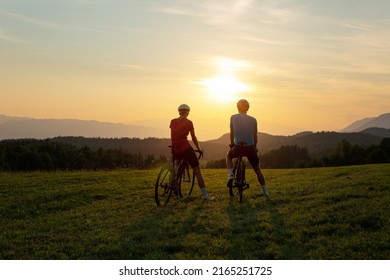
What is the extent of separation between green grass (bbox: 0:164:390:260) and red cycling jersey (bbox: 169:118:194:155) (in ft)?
5.70

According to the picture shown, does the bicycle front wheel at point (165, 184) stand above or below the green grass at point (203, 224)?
A: above

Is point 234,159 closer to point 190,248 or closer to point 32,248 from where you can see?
point 190,248

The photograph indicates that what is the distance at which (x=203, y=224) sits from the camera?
10.4 meters

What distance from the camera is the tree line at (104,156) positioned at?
2648 inches

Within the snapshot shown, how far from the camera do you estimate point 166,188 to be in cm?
1367

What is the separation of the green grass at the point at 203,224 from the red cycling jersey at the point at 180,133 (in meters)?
1.74

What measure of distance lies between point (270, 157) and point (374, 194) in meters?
86.1

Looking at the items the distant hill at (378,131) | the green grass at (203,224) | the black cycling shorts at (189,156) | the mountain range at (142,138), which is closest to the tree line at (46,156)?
the mountain range at (142,138)

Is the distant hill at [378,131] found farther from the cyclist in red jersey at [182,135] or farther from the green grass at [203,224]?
the cyclist in red jersey at [182,135]

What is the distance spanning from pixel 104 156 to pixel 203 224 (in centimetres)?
8654

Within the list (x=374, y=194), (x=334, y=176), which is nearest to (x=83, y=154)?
(x=334, y=176)

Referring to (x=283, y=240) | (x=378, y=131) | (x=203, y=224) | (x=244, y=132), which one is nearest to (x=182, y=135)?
(x=244, y=132)

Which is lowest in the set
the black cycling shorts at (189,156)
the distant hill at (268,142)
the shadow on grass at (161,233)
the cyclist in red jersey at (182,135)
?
the shadow on grass at (161,233)

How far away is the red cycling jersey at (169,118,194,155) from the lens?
44.3 ft
